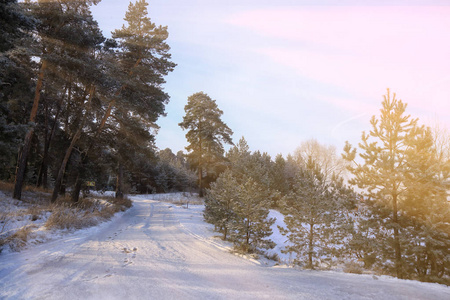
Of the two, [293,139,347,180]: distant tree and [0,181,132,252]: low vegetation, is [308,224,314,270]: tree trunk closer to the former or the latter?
[0,181,132,252]: low vegetation

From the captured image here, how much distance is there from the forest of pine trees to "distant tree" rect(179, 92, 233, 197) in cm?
729

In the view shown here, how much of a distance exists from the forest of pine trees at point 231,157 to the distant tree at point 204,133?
23.9 ft

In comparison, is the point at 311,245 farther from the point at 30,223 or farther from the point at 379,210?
the point at 30,223

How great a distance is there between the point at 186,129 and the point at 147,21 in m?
17.3

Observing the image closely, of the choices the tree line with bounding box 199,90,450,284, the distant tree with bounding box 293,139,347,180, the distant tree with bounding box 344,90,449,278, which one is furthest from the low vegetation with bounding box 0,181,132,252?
the distant tree with bounding box 293,139,347,180

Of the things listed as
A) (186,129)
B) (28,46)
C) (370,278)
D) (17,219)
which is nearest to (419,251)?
(370,278)

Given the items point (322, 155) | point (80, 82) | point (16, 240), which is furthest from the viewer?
point (322, 155)

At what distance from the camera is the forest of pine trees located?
304 inches

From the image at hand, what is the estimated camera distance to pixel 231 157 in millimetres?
24844

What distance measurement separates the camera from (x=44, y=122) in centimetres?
2328

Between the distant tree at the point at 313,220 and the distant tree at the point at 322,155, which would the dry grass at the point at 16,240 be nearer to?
the distant tree at the point at 313,220

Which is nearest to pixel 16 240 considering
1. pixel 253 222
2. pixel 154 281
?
pixel 154 281

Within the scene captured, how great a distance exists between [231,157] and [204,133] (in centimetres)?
811

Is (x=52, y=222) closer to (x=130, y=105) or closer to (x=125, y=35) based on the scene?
(x=130, y=105)
